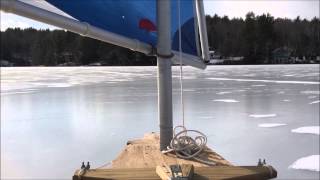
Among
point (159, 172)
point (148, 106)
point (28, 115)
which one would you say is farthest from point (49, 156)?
point (148, 106)

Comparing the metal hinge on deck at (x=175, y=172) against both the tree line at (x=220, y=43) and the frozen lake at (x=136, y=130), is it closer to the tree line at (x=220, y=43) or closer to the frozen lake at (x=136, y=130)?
the frozen lake at (x=136, y=130)

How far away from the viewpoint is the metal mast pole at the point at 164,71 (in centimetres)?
203

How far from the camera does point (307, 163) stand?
2887mm

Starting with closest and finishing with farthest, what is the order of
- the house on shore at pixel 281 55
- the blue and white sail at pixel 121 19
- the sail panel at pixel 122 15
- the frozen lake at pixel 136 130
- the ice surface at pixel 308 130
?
the blue and white sail at pixel 121 19
the sail panel at pixel 122 15
the frozen lake at pixel 136 130
the ice surface at pixel 308 130
the house on shore at pixel 281 55

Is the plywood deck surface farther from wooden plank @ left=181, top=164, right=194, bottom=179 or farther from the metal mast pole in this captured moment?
wooden plank @ left=181, top=164, right=194, bottom=179

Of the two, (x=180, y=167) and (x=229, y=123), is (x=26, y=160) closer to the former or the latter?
(x=180, y=167)

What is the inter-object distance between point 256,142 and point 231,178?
2.07m

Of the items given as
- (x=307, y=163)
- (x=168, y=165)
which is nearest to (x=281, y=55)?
(x=307, y=163)

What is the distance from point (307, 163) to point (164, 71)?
4.47ft

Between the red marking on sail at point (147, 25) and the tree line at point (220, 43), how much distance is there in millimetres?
36872

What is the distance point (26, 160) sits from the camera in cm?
302

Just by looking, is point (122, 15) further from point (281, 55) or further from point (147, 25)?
point (281, 55)

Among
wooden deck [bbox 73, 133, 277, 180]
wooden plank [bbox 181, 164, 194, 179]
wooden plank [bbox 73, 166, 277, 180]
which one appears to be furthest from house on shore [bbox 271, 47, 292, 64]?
wooden plank [bbox 181, 164, 194, 179]

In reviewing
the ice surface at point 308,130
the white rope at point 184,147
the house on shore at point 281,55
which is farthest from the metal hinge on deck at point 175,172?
the house on shore at point 281,55
